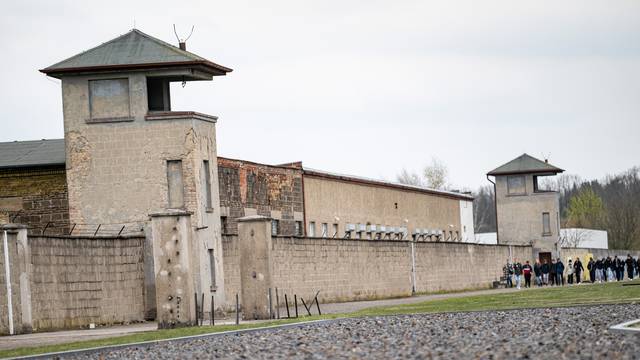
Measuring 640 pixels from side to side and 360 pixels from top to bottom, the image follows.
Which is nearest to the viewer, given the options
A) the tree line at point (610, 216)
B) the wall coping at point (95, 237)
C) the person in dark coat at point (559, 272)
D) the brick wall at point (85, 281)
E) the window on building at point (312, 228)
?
the brick wall at point (85, 281)

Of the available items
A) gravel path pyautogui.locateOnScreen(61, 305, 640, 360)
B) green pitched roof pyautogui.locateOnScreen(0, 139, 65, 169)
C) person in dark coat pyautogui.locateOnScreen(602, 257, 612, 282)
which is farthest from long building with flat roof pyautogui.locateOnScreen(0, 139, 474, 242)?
gravel path pyautogui.locateOnScreen(61, 305, 640, 360)

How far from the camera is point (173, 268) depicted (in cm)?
3164

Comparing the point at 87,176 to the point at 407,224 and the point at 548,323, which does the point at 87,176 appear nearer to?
the point at 548,323

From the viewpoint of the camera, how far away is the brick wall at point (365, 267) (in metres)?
45.3

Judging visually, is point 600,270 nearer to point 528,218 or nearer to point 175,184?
point 528,218

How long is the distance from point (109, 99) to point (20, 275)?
869 centimetres

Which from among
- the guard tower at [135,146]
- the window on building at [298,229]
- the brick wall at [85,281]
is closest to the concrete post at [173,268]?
the brick wall at [85,281]

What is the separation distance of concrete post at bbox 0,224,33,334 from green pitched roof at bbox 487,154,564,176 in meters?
58.0

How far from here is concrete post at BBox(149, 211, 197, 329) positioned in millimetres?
31266

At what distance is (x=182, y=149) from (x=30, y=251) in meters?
7.33

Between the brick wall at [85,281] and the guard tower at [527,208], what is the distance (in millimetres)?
51646

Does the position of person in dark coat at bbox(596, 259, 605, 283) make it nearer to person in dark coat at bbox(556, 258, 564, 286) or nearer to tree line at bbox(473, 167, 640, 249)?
person in dark coat at bbox(556, 258, 564, 286)

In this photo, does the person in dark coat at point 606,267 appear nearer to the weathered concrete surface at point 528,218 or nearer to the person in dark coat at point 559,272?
the person in dark coat at point 559,272

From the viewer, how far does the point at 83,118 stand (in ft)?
125
